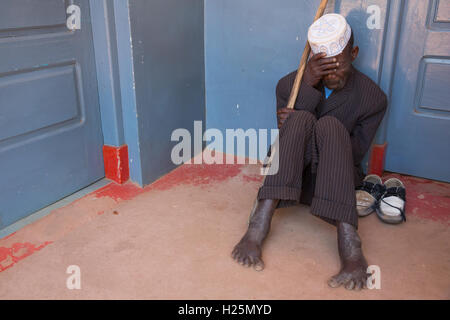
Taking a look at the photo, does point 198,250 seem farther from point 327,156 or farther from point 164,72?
point 164,72

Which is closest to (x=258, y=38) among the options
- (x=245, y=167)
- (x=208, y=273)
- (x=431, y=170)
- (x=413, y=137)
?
(x=245, y=167)

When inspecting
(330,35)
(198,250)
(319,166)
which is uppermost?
(330,35)

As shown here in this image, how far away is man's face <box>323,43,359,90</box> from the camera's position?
6.06 feet

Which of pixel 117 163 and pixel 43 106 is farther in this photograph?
pixel 117 163

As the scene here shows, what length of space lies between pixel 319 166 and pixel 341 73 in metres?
0.43

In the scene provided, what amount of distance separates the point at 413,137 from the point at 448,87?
31 centimetres

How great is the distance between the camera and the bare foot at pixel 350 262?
62.2 inches

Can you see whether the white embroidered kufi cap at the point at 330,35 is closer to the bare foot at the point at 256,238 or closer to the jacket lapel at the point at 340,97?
the jacket lapel at the point at 340,97

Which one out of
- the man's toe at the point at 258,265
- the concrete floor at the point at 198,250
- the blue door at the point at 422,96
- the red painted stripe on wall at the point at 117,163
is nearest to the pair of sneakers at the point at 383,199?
the concrete floor at the point at 198,250

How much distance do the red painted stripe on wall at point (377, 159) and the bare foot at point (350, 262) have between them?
779 millimetres

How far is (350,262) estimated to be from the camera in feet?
5.36

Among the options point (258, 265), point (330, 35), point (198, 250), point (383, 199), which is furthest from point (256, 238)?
point (330, 35)

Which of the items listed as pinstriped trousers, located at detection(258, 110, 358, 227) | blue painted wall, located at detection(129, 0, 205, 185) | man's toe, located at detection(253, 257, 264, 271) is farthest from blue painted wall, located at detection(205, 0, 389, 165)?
man's toe, located at detection(253, 257, 264, 271)

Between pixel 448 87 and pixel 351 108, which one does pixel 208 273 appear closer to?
pixel 351 108
